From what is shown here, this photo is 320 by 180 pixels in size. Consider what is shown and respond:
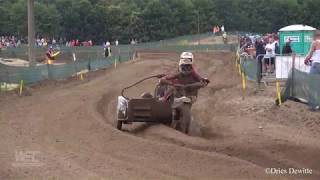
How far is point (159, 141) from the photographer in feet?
43.9

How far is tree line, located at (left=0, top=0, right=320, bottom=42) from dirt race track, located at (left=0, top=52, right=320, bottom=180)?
237 ft

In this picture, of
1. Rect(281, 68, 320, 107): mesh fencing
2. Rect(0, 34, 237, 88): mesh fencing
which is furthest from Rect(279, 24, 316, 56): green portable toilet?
Rect(281, 68, 320, 107): mesh fencing

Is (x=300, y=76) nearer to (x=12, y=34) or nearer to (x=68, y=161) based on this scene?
(x=68, y=161)

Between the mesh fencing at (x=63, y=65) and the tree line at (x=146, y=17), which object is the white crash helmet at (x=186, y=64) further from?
the tree line at (x=146, y=17)

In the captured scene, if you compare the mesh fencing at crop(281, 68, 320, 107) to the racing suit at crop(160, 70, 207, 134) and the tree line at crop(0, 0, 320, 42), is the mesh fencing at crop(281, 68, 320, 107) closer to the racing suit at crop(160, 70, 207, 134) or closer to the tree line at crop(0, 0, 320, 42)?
the racing suit at crop(160, 70, 207, 134)

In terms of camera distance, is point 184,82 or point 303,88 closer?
point 184,82

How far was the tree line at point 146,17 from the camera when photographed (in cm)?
9369

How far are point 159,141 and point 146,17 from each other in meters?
91.0

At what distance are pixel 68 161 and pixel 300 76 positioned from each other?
7650 mm

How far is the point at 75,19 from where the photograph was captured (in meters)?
96.1

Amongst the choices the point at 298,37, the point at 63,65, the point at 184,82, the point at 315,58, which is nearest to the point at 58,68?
the point at 63,65

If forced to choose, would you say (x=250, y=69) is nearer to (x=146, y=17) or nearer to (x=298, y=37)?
(x=298, y=37)

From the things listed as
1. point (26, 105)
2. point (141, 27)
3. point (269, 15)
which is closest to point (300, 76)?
point (26, 105)

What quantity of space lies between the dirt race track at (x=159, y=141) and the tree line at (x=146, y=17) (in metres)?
72.2
